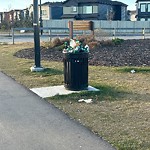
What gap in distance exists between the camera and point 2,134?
5.68 metres

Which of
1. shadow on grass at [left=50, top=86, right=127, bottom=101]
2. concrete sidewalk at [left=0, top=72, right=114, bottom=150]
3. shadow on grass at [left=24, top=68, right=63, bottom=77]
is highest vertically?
shadow on grass at [left=24, top=68, right=63, bottom=77]

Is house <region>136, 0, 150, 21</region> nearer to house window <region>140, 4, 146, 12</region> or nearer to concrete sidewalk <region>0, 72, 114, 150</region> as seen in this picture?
house window <region>140, 4, 146, 12</region>

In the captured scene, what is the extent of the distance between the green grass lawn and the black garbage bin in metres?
0.44

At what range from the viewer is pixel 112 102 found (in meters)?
7.55

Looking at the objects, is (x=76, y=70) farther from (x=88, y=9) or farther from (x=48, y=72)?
(x=88, y=9)

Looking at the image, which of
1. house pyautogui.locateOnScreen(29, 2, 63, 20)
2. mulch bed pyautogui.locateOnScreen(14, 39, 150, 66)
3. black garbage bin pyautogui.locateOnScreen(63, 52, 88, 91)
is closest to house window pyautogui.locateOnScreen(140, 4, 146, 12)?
house pyautogui.locateOnScreen(29, 2, 63, 20)

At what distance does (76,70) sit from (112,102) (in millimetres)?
1502

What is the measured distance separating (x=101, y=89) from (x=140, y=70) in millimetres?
3509

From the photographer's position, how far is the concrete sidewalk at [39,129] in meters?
5.14

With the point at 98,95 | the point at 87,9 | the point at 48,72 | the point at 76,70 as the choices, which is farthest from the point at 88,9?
the point at 98,95

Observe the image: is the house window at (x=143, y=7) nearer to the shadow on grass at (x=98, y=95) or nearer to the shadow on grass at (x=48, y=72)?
the shadow on grass at (x=48, y=72)

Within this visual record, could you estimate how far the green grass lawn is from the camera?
5520 mm

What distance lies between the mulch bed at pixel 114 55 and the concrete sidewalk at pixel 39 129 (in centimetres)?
672

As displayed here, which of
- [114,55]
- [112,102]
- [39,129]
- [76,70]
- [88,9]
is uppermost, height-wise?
[88,9]
